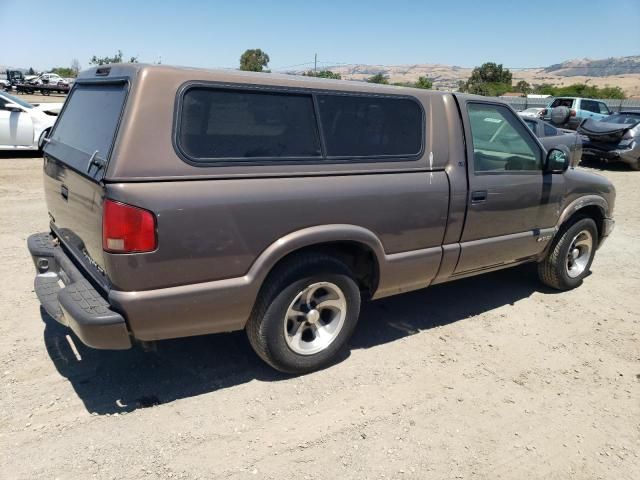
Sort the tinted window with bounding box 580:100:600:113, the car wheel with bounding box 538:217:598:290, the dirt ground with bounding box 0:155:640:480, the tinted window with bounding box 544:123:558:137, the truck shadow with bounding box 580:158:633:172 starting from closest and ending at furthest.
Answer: the dirt ground with bounding box 0:155:640:480
the car wheel with bounding box 538:217:598:290
the tinted window with bounding box 544:123:558:137
the truck shadow with bounding box 580:158:633:172
the tinted window with bounding box 580:100:600:113

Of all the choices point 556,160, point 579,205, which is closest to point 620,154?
point 579,205

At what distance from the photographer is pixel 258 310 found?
3.10 meters

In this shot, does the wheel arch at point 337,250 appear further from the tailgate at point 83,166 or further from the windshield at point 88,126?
the windshield at point 88,126

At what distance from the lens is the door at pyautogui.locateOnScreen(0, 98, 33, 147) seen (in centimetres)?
1085

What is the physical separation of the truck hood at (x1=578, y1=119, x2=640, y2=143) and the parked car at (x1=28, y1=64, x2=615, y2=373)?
11435 millimetres

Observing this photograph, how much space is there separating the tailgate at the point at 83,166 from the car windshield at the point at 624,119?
1481cm

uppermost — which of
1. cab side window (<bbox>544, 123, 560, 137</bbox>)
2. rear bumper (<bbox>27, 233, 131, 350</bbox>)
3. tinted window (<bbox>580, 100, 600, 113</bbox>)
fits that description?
tinted window (<bbox>580, 100, 600, 113</bbox>)

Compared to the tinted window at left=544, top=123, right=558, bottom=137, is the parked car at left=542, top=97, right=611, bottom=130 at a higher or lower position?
higher

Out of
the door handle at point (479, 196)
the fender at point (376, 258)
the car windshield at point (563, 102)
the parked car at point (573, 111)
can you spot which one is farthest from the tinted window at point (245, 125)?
the car windshield at point (563, 102)

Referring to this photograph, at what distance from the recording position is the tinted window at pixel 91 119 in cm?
278

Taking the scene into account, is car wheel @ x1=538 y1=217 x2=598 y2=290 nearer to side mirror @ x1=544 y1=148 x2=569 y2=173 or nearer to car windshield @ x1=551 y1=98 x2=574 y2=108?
side mirror @ x1=544 y1=148 x2=569 y2=173

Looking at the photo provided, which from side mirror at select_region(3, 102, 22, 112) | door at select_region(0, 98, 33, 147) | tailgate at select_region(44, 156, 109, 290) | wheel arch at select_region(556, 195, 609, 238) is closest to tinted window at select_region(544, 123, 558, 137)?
wheel arch at select_region(556, 195, 609, 238)

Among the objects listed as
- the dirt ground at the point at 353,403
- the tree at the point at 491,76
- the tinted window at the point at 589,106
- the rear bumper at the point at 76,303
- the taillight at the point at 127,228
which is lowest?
the dirt ground at the point at 353,403

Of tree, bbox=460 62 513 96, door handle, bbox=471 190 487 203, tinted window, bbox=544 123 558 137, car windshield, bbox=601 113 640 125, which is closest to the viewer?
door handle, bbox=471 190 487 203
